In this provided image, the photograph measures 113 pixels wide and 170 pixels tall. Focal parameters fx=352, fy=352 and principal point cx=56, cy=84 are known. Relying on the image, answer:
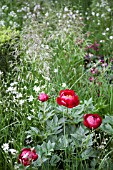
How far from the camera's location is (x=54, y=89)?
3135 millimetres

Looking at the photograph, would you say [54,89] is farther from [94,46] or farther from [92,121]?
[94,46]

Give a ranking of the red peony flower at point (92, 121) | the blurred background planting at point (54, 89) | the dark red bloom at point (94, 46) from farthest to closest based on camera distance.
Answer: the dark red bloom at point (94, 46) < the blurred background planting at point (54, 89) < the red peony flower at point (92, 121)

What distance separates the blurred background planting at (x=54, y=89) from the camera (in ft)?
7.55

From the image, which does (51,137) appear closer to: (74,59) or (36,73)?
(36,73)

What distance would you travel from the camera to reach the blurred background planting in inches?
90.7

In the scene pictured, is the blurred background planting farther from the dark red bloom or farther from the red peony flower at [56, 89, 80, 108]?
the red peony flower at [56, 89, 80, 108]

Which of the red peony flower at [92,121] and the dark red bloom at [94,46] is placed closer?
the red peony flower at [92,121]

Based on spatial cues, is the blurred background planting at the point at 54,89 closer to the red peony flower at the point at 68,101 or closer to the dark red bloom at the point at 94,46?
the dark red bloom at the point at 94,46

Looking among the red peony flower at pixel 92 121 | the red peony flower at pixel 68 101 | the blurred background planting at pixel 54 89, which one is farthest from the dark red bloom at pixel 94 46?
the red peony flower at pixel 92 121

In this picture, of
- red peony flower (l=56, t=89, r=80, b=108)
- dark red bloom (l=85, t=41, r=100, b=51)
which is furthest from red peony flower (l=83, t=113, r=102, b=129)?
dark red bloom (l=85, t=41, r=100, b=51)

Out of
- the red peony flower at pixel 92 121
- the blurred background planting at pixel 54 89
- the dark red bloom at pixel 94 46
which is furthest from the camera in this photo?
the dark red bloom at pixel 94 46

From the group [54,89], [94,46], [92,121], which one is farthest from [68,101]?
[94,46]

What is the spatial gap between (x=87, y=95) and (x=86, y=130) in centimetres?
83

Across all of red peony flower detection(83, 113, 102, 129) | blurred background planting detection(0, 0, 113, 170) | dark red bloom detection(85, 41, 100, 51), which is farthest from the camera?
dark red bloom detection(85, 41, 100, 51)
